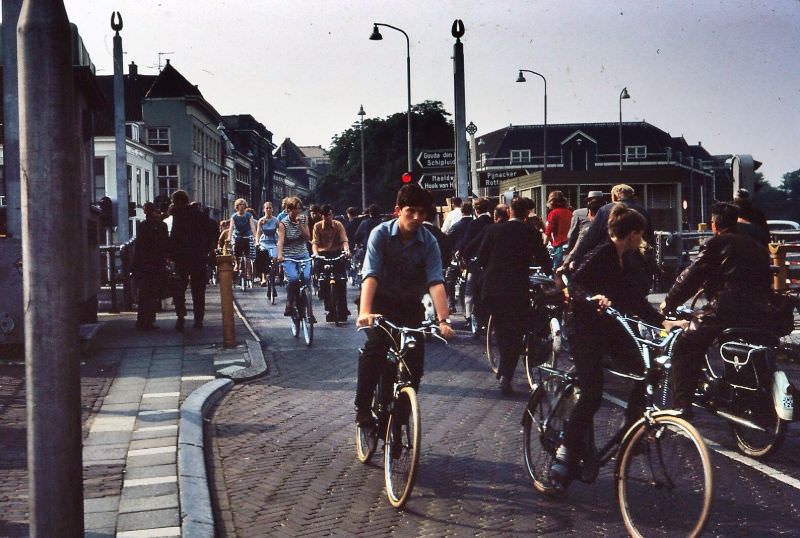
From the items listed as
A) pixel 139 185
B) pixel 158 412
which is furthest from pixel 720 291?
pixel 139 185

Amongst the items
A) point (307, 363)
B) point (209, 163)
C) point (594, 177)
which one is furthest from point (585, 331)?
point (209, 163)

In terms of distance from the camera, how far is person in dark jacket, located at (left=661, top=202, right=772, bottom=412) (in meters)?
7.30

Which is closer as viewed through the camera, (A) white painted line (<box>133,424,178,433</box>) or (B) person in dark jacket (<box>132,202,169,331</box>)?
(A) white painted line (<box>133,424,178,433</box>)

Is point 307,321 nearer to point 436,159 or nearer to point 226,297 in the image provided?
point 226,297

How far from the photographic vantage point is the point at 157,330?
14.7 m

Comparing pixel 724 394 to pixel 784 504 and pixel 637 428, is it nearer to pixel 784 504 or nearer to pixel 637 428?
pixel 784 504

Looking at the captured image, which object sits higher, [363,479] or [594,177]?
[594,177]

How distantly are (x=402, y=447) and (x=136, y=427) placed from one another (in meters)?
2.72

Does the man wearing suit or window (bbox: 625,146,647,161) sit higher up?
window (bbox: 625,146,647,161)

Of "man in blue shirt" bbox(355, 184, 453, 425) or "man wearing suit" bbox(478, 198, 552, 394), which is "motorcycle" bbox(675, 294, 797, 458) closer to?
"man in blue shirt" bbox(355, 184, 453, 425)

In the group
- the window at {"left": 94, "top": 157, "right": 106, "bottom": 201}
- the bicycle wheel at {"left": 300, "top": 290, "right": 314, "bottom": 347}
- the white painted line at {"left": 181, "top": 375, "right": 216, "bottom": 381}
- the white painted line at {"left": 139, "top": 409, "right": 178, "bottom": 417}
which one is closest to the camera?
the white painted line at {"left": 139, "top": 409, "right": 178, "bottom": 417}

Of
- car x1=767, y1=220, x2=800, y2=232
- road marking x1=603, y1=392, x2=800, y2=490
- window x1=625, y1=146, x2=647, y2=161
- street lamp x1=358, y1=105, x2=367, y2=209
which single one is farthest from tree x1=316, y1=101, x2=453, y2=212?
road marking x1=603, y1=392, x2=800, y2=490

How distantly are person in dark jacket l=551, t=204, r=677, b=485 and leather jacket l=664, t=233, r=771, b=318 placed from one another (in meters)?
1.06

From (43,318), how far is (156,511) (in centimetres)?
180
